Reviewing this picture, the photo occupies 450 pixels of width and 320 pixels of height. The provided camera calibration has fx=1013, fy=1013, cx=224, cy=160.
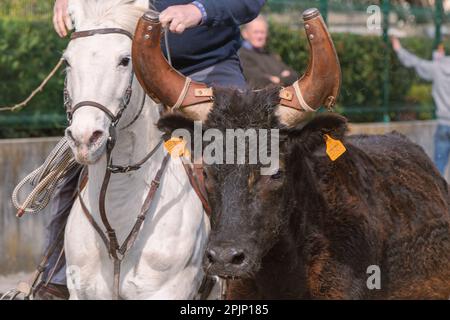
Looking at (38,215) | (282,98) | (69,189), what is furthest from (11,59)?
(282,98)

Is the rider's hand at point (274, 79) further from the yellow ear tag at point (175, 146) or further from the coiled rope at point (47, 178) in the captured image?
the yellow ear tag at point (175, 146)

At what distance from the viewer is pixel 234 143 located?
16.3 feet

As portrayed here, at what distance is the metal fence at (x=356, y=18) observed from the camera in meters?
10.1

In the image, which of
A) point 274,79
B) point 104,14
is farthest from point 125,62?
point 274,79

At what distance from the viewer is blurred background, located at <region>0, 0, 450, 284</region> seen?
9.58 m

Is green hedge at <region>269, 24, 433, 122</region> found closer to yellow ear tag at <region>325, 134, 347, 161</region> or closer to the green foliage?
the green foliage

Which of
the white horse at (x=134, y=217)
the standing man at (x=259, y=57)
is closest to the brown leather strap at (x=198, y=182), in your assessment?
the white horse at (x=134, y=217)

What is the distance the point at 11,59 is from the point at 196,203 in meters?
4.68

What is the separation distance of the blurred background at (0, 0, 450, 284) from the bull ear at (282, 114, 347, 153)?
3880mm

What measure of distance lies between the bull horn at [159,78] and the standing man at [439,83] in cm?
753

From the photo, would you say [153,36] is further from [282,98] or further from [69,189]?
[69,189]

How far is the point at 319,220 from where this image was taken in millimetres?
5480

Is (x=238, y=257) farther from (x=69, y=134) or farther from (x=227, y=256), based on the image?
(x=69, y=134)

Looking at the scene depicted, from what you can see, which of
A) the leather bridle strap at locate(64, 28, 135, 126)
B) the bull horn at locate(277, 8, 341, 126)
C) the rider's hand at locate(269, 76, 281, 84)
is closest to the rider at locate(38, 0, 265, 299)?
the leather bridle strap at locate(64, 28, 135, 126)
